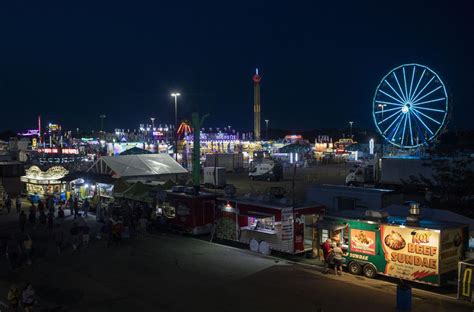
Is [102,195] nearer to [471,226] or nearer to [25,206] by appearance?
[25,206]

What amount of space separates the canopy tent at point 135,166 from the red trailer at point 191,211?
8766mm

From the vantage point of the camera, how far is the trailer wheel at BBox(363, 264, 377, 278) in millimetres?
14547

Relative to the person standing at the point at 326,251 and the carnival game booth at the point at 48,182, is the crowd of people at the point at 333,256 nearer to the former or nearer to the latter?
the person standing at the point at 326,251

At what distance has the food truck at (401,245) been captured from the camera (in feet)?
43.2

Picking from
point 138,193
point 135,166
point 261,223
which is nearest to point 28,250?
point 261,223

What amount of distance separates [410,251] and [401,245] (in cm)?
32

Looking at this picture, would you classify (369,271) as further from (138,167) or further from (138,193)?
(138,167)

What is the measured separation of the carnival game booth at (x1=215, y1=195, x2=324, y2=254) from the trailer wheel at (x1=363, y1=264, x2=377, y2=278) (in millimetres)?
2654

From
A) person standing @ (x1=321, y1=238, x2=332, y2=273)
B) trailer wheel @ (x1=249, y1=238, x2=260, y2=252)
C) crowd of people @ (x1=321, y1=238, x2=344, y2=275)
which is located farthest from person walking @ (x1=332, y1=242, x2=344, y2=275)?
trailer wheel @ (x1=249, y1=238, x2=260, y2=252)

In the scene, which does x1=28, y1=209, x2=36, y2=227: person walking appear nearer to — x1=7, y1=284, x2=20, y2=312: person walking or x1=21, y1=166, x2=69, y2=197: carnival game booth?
x1=21, y1=166, x2=69, y2=197: carnival game booth

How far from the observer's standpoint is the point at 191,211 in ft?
70.1

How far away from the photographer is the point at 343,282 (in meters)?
14.2

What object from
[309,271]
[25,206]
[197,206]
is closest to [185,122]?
[25,206]

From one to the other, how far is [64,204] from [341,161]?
5616cm
